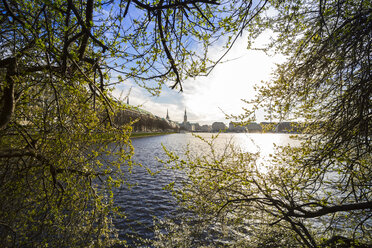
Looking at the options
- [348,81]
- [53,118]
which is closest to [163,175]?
[53,118]

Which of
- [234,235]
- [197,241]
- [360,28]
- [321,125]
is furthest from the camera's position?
[234,235]

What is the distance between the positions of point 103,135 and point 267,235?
5526 millimetres

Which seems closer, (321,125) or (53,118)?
(53,118)

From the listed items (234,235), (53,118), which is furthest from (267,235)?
(53,118)

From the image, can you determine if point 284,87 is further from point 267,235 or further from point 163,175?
point 163,175

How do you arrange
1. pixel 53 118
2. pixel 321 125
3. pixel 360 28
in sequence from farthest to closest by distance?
pixel 321 125, pixel 53 118, pixel 360 28

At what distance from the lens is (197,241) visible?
21.7 feet

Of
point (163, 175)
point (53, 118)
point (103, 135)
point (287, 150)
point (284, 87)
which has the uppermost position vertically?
point (284, 87)

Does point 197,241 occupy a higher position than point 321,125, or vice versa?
point 321,125

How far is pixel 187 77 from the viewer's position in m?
3.86

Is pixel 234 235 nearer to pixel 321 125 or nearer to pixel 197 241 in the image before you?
pixel 197 241

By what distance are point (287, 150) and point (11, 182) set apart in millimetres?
6993

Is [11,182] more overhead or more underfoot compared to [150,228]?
more overhead

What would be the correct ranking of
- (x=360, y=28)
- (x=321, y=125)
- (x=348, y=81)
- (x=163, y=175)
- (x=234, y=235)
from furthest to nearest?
(x=163, y=175) < (x=234, y=235) < (x=321, y=125) < (x=348, y=81) < (x=360, y=28)
